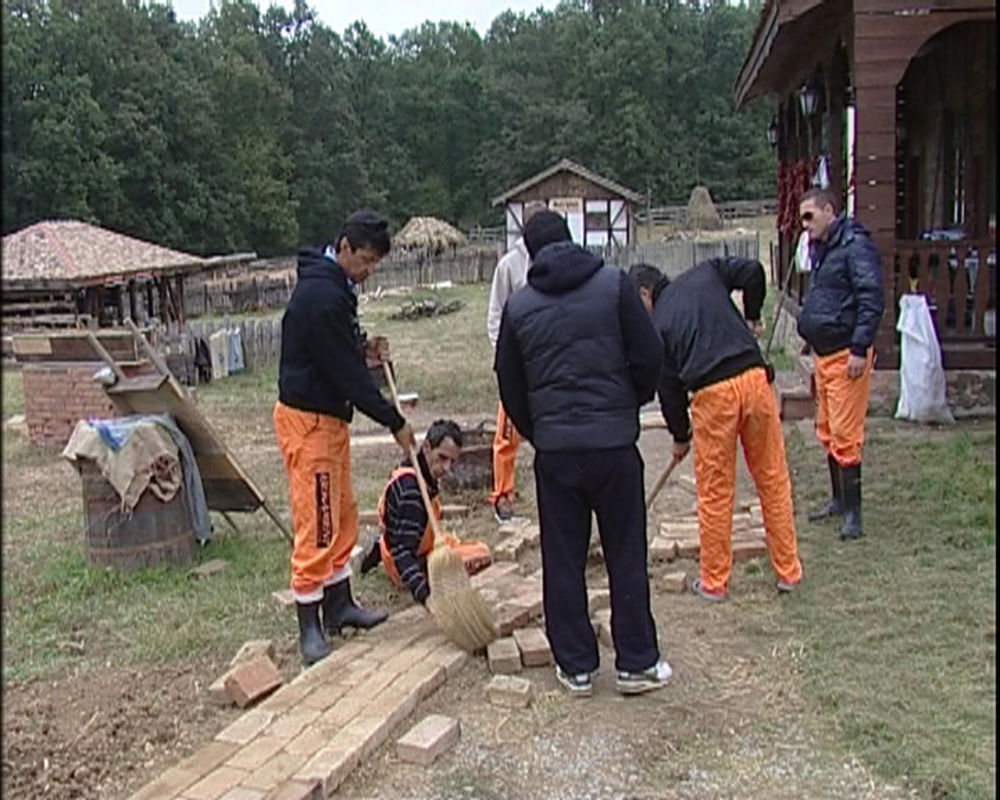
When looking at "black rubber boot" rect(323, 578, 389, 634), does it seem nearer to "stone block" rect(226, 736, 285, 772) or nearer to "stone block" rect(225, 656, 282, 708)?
"stone block" rect(225, 656, 282, 708)

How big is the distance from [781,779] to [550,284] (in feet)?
6.16

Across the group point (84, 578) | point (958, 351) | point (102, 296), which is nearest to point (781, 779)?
point (84, 578)

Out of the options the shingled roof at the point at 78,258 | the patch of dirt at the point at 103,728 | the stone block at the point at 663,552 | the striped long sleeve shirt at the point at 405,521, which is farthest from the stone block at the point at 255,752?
the shingled roof at the point at 78,258

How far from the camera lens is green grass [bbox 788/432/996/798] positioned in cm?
376

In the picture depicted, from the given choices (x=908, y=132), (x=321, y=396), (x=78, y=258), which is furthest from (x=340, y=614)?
(x=78, y=258)

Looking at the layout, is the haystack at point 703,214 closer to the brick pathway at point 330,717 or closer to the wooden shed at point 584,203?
the wooden shed at point 584,203

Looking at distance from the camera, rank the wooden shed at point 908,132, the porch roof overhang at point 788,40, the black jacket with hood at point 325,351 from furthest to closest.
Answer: the porch roof overhang at point 788,40
the wooden shed at point 908,132
the black jacket with hood at point 325,351

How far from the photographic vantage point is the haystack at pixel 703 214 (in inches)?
2103

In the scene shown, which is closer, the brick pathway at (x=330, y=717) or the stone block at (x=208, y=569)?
the brick pathway at (x=330, y=717)

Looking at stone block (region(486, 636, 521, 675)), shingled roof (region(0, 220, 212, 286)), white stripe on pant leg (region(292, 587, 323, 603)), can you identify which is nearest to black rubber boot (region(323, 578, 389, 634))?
white stripe on pant leg (region(292, 587, 323, 603))

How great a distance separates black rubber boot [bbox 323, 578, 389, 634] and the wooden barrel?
1.77 m

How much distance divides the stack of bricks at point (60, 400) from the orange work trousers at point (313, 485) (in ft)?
26.4

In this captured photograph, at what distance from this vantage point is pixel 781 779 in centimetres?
365

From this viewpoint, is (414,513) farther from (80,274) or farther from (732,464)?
(80,274)
